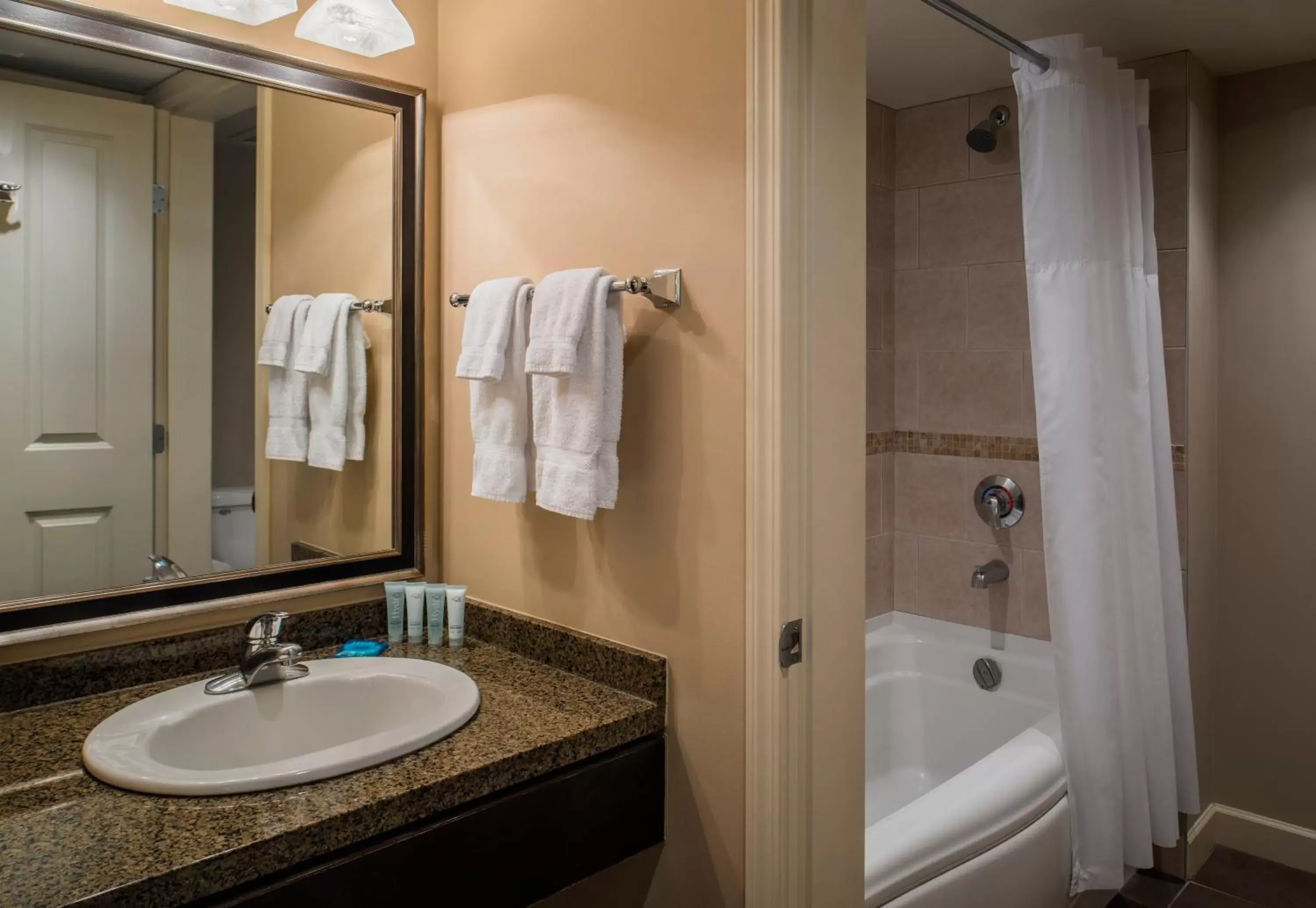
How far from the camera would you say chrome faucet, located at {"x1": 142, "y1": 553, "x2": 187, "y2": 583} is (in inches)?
57.9

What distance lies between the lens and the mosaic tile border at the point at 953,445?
9.02 ft

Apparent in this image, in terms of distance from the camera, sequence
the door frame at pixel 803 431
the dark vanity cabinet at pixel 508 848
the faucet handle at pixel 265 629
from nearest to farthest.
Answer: the dark vanity cabinet at pixel 508 848, the door frame at pixel 803 431, the faucet handle at pixel 265 629

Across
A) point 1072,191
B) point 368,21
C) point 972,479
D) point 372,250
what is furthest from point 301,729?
point 972,479

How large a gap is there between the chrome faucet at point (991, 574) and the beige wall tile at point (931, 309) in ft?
2.25

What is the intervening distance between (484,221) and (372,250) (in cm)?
23

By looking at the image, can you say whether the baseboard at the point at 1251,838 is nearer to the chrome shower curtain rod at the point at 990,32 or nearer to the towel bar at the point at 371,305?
the chrome shower curtain rod at the point at 990,32

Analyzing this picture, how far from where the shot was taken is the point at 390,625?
171 centimetres

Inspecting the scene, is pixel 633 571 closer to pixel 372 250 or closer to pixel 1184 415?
pixel 372 250

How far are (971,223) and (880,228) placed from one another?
0.92ft

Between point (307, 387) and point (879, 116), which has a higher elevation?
point (879, 116)

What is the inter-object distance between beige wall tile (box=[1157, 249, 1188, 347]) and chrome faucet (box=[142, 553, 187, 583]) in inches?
93.4

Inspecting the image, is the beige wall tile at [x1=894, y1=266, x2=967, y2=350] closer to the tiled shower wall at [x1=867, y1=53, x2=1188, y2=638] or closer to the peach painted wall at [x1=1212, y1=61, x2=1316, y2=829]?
the tiled shower wall at [x1=867, y1=53, x2=1188, y2=638]

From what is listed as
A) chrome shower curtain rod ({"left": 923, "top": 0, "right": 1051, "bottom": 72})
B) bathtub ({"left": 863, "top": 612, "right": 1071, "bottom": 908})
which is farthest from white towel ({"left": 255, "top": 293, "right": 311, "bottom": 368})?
chrome shower curtain rod ({"left": 923, "top": 0, "right": 1051, "bottom": 72})

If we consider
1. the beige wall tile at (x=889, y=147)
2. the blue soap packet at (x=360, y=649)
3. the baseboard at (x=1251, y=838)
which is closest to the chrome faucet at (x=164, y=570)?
the blue soap packet at (x=360, y=649)
